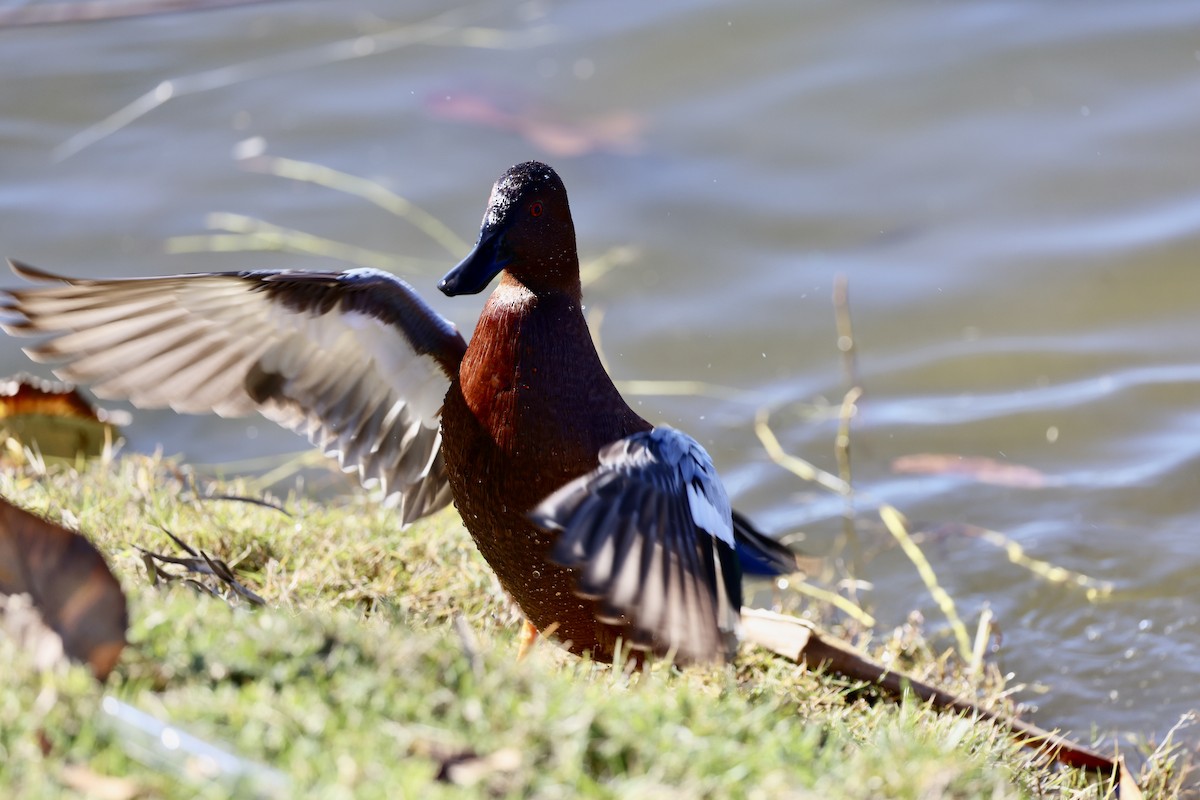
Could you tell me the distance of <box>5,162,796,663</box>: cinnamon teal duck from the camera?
8.84 feet

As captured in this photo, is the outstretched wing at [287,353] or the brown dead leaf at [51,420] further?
the brown dead leaf at [51,420]

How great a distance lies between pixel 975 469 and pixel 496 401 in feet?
Result: 9.64

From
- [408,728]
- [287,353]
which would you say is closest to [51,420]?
[287,353]

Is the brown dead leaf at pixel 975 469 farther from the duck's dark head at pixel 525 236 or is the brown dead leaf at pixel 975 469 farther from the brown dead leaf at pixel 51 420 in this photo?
the brown dead leaf at pixel 51 420

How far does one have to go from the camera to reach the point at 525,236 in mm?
3369

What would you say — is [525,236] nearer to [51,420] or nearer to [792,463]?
[51,420]

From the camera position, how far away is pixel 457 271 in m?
3.32

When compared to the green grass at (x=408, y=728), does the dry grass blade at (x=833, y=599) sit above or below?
below

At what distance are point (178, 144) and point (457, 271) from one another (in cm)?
459

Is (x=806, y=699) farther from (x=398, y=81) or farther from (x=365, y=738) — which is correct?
(x=398, y=81)

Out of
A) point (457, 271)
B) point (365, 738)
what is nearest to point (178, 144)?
point (457, 271)

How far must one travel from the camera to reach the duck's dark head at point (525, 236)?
132 inches

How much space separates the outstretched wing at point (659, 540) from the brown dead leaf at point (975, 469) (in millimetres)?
2673

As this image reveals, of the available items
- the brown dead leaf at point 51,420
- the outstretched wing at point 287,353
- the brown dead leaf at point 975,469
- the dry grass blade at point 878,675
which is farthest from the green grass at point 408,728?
the brown dead leaf at point 975,469
